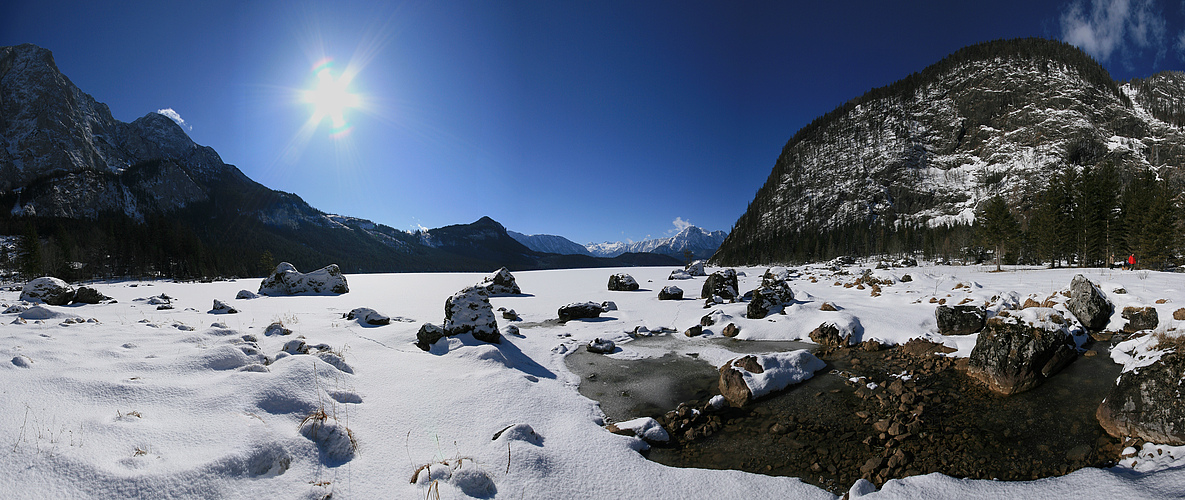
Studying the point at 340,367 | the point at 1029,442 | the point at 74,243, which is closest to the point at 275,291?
the point at 340,367

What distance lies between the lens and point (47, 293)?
1784 centimetres

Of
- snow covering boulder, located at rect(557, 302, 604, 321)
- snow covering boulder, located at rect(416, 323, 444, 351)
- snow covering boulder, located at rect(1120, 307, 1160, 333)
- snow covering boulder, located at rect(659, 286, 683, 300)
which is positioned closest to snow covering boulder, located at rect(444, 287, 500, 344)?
snow covering boulder, located at rect(416, 323, 444, 351)

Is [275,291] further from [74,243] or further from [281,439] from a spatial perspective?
[74,243]

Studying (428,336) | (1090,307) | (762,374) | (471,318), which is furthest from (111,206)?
(1090,307)

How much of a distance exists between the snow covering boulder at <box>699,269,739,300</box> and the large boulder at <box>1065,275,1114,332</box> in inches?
445

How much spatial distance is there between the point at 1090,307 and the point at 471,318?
17564 millimetres

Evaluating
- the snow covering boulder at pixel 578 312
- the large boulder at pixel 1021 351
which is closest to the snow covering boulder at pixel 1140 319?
the large boulder at pixel 1021 351

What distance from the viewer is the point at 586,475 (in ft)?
15.5

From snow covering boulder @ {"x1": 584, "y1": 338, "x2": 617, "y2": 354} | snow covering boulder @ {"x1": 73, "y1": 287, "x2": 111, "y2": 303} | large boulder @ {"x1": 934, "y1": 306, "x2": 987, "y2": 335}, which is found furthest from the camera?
snow covering boulder @ {"x1": 73, "y1": 287, "x2": 111, "y2": 303}

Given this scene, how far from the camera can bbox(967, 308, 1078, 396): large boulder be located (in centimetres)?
781

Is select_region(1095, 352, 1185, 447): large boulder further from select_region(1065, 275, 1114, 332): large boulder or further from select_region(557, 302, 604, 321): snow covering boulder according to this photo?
select_region(557, 302, 604, 321): snow covering boulder

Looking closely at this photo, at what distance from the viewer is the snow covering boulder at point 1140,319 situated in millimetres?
9828

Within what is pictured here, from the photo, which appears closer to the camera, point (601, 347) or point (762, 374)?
point (762, 374)

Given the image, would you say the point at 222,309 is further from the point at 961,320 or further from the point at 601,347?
the point at 961,320
